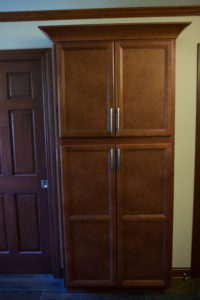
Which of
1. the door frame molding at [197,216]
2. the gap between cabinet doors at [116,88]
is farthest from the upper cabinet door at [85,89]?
the door frame molding at [197,216]

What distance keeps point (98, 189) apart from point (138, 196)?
0.32 meters

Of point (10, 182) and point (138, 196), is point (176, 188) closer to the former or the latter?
point (138, 196)

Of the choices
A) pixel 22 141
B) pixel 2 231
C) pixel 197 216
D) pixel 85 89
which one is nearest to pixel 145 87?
pixel 85 89

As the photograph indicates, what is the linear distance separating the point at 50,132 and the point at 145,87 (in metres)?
0.91

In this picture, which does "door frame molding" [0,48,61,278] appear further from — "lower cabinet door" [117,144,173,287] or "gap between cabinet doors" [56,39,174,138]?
"lower cabinet door" [117,144,173,287]

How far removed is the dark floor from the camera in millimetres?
2049

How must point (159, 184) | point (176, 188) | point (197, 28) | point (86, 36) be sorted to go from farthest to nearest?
point (176, 188), point (197, 28), point (159, 184), point (86, 36)

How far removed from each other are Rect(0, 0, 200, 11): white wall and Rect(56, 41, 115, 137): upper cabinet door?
0.52 metres

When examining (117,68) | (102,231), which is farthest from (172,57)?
(102,231)

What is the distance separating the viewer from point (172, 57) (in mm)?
1732

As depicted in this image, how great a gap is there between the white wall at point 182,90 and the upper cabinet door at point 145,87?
375 mm

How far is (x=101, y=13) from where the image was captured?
6.57 ft

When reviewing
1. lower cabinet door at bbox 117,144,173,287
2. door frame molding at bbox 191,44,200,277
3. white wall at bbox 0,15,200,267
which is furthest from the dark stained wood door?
door frame molding at bbox 191,44,200,277

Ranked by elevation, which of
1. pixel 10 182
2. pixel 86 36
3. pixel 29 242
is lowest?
pixel 29 242
